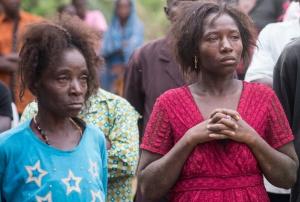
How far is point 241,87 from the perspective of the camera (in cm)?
562

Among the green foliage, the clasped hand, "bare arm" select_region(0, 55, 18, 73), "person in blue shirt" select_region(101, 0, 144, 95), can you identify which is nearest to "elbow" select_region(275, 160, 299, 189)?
the clasped hand

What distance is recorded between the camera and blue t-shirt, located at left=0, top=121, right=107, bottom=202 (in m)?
5.14

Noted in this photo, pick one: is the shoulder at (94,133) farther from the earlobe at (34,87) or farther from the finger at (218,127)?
the finger at (218,127)

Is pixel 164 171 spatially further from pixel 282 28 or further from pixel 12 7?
pixel 12 7

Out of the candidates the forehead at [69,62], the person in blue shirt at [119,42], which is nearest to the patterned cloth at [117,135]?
the forehead at [69,62]

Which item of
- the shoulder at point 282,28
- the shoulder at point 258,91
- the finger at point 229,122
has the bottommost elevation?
the finger at point 229,122

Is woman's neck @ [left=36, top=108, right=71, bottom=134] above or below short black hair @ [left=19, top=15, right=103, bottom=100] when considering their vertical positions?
below

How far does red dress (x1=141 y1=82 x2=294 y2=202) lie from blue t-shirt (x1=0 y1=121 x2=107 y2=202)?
47 cm

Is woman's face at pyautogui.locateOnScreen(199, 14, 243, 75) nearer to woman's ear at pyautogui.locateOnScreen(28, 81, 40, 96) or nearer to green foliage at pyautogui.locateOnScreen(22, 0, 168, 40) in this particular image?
woman's ear at pyautogui.locateOnScreen(28, 81, 40, 96)

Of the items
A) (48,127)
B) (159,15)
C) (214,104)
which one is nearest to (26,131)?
(48,127)

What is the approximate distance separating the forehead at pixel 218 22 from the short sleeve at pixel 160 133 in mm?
515

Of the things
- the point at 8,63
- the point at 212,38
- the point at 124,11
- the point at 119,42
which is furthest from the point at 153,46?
the point at 124,11

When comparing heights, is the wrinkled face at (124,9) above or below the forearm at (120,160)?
above

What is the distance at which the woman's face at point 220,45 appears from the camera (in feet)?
18.0
